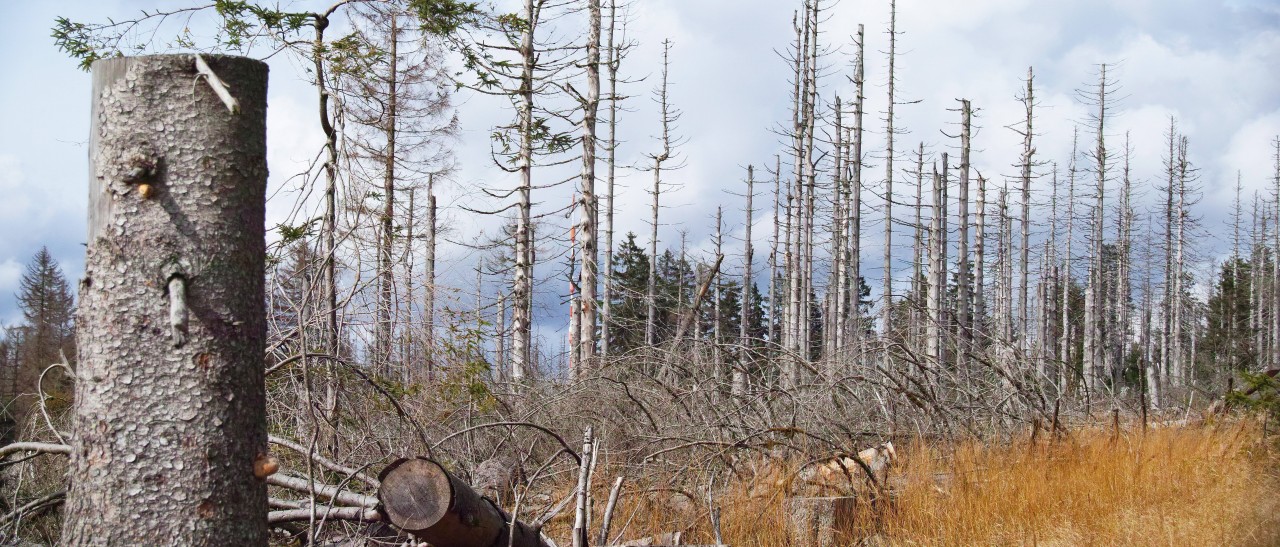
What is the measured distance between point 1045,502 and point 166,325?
587cm

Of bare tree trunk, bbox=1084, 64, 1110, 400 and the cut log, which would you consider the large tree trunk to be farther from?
bare tree trunk, bbox=1084, 64, 1110, 400

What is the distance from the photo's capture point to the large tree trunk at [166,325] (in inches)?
119

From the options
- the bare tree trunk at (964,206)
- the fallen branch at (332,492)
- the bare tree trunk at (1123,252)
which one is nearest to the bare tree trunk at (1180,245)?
the bare tree trunk at (1123,252)

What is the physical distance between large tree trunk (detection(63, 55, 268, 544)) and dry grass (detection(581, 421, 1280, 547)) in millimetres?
2791

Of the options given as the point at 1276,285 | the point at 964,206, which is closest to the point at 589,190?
the point at 964,206

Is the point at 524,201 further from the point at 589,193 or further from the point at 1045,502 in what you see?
the point at 1045,502

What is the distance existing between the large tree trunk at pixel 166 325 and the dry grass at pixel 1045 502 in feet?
9.16

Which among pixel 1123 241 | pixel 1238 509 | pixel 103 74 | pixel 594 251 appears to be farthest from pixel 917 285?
pixel 103 74

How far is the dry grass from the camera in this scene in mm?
5871

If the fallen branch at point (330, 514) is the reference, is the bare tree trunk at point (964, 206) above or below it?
above

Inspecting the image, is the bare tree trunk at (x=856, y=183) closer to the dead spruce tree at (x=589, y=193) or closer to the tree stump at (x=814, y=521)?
the dead spruce tree at (x=589, y=193)

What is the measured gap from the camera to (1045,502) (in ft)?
21.4

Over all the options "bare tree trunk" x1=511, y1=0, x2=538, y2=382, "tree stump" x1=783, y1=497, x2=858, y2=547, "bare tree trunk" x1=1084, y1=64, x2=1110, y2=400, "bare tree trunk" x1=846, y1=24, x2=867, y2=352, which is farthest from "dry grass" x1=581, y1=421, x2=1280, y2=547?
"bare tree trunk" x1=1084, y1=64, x2=1110, y2=400

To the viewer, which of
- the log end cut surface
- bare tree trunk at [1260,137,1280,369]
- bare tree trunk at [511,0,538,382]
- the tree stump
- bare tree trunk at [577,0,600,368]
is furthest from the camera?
bare tree trunk at [1260,137,1280,369]
